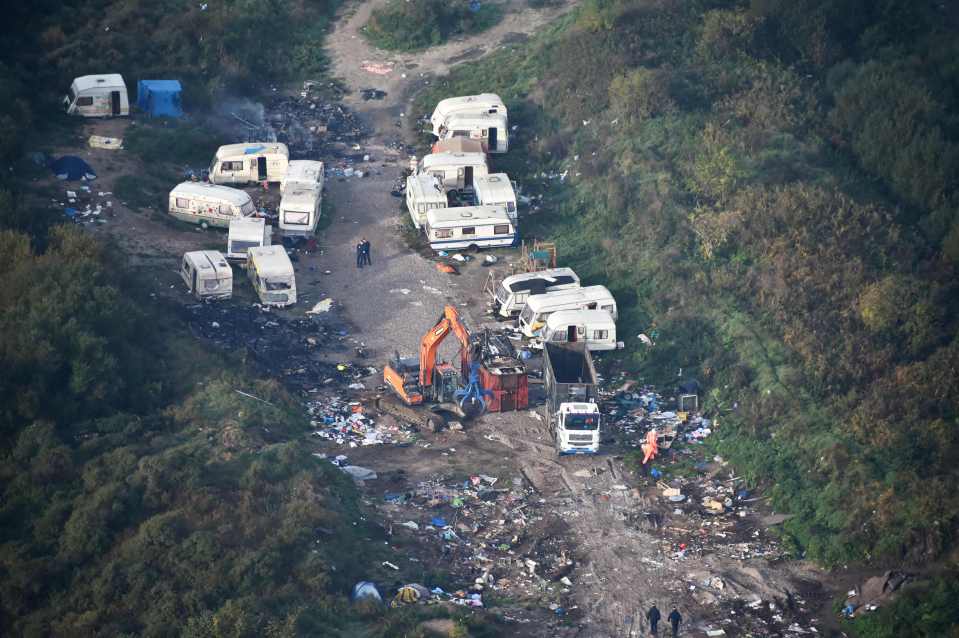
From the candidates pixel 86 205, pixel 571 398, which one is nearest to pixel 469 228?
pixel 571 398

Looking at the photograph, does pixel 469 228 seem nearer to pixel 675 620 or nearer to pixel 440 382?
pixel 440 382

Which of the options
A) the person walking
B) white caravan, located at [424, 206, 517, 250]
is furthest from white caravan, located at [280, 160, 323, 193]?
white caravan, located at [424, 206, 517, 250]

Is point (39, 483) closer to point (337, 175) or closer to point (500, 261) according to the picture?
point (500, 261)

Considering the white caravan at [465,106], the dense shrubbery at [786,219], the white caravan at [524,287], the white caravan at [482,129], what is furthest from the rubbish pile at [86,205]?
the dense shrubbery at [786,219]

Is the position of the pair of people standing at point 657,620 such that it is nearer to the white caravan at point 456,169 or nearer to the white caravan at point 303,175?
the white caravan at point 456,169

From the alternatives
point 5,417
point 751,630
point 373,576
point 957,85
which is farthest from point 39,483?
point 957,85

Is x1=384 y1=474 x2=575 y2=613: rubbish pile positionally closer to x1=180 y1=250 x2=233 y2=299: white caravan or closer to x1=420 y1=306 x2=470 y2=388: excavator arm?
x1=420 y1=306 x2=470 y2=388: excavator arm
